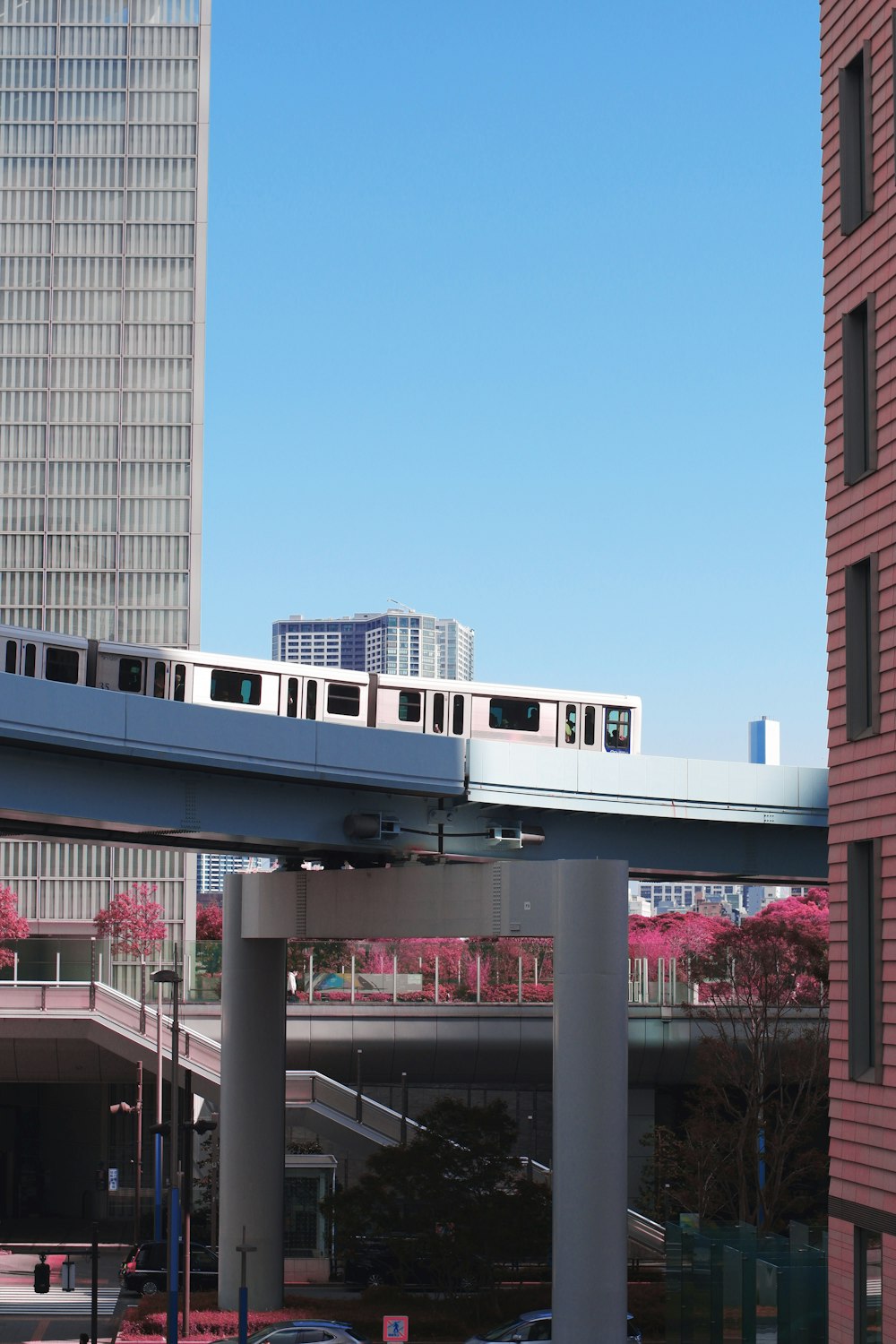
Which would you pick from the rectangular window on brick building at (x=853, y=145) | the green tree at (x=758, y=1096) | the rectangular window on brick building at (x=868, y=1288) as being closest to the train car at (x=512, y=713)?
the green tree at (x=758, y=1096)

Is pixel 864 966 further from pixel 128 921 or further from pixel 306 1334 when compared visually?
pixel 128 921

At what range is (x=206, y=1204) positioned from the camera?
5056 cm

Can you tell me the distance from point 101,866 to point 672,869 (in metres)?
72.8

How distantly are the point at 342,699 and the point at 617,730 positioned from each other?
7.78 meters

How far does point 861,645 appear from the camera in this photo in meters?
21.0

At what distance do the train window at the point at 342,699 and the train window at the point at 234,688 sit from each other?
1825 millimetres

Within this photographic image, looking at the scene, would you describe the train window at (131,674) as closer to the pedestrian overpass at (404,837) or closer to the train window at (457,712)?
the pedestrian overpass at (404,837)

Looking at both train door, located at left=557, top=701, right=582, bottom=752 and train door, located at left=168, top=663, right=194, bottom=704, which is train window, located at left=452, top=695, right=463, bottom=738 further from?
train door, located at left=168, top=663, right=194, bottom=704

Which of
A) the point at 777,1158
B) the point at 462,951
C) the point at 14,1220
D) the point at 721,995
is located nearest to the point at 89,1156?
the point at 14,1220

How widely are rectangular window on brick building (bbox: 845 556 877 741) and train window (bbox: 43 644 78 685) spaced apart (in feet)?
73.9

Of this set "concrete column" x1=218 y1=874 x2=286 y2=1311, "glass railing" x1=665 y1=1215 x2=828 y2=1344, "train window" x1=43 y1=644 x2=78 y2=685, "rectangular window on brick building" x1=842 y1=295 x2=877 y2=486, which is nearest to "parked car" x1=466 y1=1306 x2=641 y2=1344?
"glass railing" x1=665 y1=1215 x2=828 y2=1344

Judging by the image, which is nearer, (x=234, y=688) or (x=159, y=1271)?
(x=234, y=688)

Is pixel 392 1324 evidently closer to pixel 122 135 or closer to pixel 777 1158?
pixel 777 1158

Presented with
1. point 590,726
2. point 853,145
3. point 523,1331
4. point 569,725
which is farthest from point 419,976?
point 853,145
